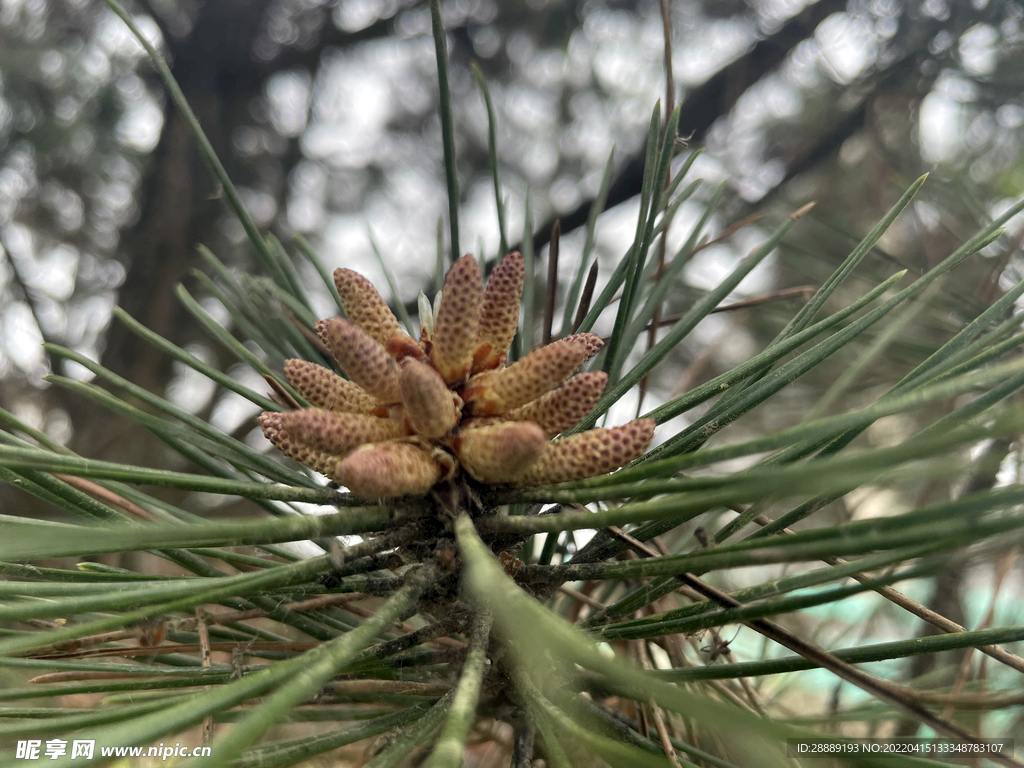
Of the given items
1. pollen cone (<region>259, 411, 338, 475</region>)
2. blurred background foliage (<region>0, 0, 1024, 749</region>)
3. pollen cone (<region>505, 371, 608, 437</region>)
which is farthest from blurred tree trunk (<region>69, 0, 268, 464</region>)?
pollen cone (<region>505, 371, 608, 437</region>)

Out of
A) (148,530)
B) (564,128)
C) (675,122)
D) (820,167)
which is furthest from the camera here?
(564,128)

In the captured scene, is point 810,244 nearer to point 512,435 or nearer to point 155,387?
point 512,435

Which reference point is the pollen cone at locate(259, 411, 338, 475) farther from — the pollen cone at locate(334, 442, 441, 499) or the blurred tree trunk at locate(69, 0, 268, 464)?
the blurred tree trunk at locate(69, 0, 268, 464)

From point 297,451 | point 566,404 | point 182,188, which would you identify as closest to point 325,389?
point 297,451

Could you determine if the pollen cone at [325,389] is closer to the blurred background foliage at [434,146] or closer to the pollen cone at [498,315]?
the pollen cone at [498,315]

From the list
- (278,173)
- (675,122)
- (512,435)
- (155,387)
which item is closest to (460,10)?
(278,173)

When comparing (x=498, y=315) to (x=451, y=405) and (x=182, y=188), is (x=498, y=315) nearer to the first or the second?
(x=451, y=405)

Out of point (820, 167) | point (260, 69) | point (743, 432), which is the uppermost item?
point (260, 69)

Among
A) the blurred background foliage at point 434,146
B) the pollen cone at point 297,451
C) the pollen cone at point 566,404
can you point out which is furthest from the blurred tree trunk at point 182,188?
the pollen cone at point 566,404
